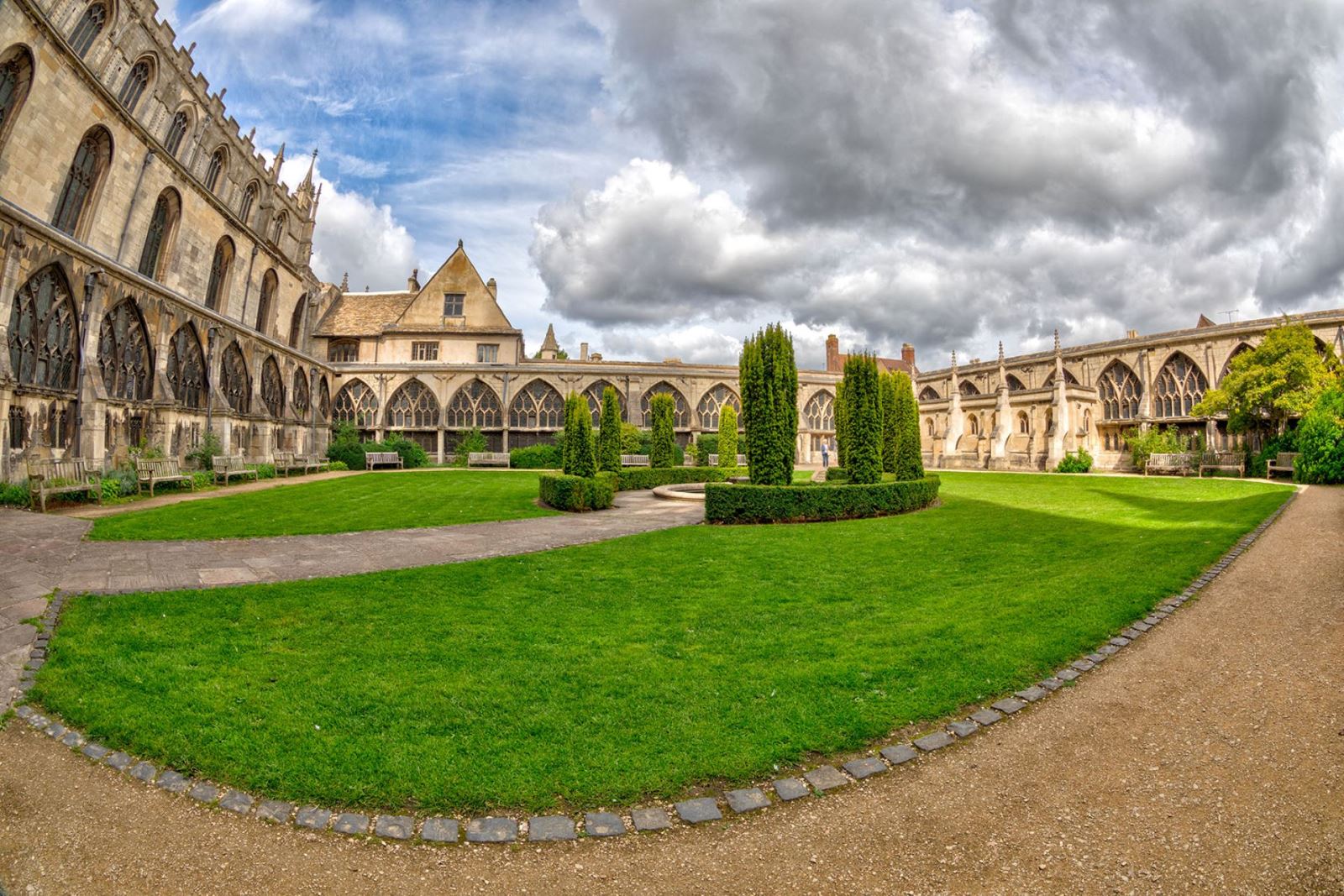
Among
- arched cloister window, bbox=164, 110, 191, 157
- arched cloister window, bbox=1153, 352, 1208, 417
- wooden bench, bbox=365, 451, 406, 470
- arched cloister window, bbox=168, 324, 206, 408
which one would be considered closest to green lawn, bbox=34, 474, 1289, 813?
arched cloister window, bbox=168, 324, 206, 408

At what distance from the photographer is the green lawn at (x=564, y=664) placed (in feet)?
12.2

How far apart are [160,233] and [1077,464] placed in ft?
159

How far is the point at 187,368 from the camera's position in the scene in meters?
23.8

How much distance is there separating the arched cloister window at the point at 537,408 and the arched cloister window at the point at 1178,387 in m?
41.5

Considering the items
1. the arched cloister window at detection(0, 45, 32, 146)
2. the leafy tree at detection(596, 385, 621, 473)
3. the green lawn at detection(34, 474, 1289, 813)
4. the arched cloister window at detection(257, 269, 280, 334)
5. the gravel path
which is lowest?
the gravel path

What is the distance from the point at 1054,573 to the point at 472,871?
8624 millimetres

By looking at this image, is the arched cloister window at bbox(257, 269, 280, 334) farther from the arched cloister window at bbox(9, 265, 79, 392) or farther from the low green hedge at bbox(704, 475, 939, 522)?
the low green hedge at bbox(704, 475, 939, 522)

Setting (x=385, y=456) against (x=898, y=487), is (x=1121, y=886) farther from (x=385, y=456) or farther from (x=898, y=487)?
(x=385, y=456)

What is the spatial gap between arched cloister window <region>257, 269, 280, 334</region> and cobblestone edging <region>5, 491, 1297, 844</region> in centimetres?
3720

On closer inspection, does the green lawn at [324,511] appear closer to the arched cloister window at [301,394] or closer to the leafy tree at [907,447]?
the leafy tree at [907,447]

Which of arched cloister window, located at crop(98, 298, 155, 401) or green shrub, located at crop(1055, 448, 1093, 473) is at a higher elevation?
arched cloister window, located at crop(98, 298, 155, 401)

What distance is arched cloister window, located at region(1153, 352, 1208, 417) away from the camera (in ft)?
137

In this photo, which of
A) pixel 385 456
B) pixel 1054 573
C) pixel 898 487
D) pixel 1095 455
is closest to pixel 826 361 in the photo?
pixel 1095 455

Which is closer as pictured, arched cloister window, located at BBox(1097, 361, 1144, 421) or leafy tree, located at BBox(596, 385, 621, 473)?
leafy tree, located at BBox(596, 385, 621, 473)
